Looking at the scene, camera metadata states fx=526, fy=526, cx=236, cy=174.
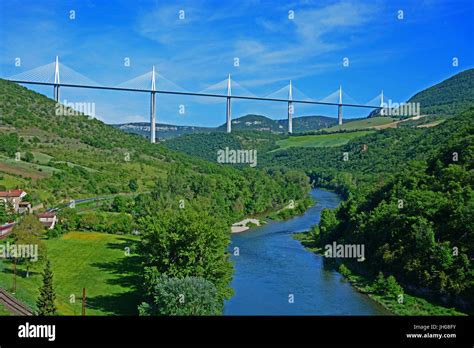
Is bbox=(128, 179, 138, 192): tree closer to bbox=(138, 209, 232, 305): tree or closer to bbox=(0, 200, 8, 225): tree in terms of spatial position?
bbox=(0, 200, 8, 225): tree

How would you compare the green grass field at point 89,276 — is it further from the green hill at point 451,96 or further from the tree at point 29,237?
the green hill at point 451,96

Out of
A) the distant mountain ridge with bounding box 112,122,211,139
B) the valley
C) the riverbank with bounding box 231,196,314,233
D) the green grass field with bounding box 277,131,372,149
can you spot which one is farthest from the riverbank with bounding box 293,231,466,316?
the distant mountain ridge with bounding box 112,122,211,139

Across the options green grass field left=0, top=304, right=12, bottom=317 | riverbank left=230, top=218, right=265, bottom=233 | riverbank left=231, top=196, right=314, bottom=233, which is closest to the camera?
green grass field left=0, top=304, right=12, bottom=317

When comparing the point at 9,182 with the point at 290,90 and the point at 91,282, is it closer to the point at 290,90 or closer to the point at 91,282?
the point at 91,282

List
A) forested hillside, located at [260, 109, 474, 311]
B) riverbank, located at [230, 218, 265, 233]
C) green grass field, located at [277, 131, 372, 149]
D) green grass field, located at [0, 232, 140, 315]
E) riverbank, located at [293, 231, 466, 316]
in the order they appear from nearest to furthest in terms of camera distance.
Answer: green grass field, located at [0, 232, 140, 315] < riverbank, located at [293, 231, 466, 316] < forested hillside, located at [260, 109, 474, 311] < riverbank, located at [230, 218, 265, 233] < green grass field, located at [277, 131, 372, 149]

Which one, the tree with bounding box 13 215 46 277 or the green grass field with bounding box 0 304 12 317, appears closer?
the green grass field with bounding box 0 304 12 317

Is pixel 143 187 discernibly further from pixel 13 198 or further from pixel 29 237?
pixel 29 237
